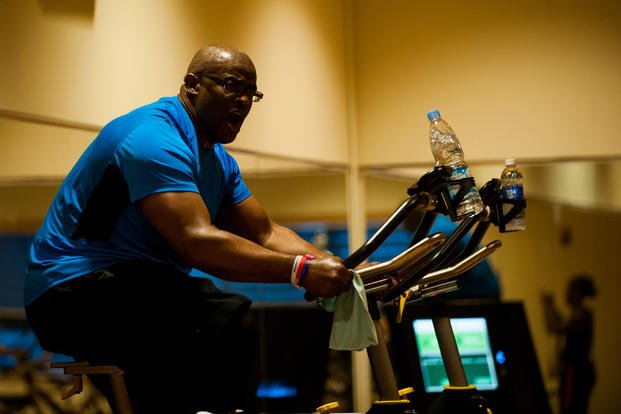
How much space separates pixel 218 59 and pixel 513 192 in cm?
93

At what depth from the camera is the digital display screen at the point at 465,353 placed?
3721mm

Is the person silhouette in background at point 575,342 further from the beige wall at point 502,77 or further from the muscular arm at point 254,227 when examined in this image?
the muscular arm at point 254,227

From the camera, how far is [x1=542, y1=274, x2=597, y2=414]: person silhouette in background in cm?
548

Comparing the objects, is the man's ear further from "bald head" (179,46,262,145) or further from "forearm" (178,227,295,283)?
"forearm" (178,227,295,283)

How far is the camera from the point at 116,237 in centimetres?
235

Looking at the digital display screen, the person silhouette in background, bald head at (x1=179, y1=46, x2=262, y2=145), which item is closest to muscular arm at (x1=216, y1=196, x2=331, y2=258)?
bald head at (x1=179, y1=46, x2=262, y2=145)

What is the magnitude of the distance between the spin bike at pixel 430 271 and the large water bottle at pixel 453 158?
0.02 meters

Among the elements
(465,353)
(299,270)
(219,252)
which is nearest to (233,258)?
(219,252)

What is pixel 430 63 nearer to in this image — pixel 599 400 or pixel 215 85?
pixel 599 400

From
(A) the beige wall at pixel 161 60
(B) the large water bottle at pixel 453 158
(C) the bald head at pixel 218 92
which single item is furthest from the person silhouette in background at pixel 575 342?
(C) the bald head at pixel 218 92

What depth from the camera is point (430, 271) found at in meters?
2.62

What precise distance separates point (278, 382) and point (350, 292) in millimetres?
2596

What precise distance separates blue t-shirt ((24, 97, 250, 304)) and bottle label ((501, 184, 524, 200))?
0.89 meters

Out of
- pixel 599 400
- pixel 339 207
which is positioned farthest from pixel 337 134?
pixel 599 400
